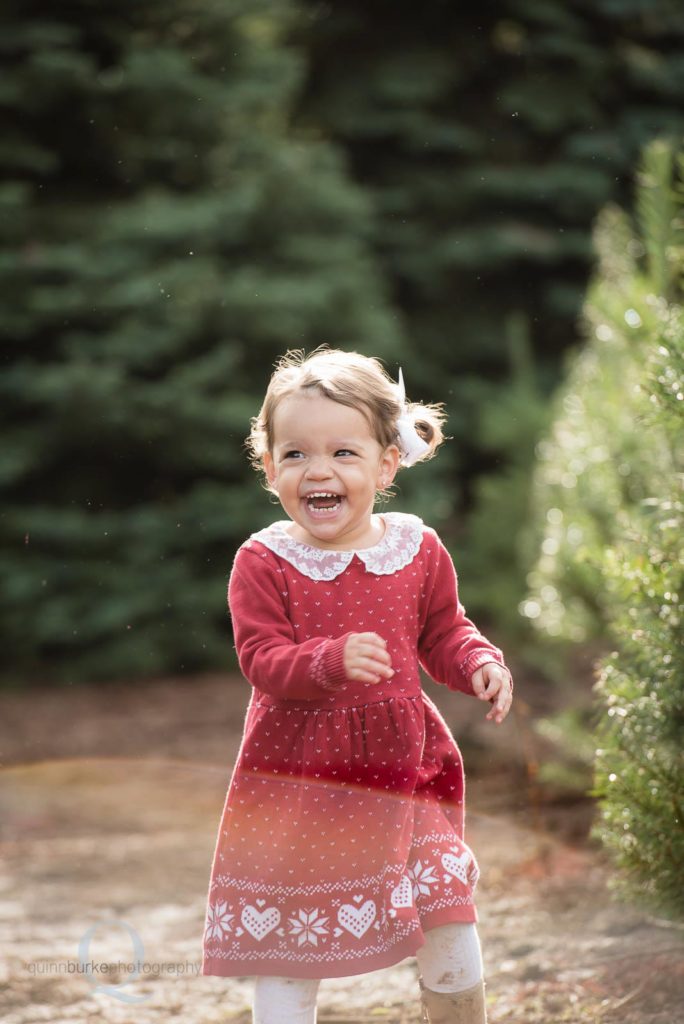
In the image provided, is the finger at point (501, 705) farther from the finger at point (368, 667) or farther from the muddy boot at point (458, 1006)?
the muddy boot at point (458, 1006)

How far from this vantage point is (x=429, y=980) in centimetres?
222

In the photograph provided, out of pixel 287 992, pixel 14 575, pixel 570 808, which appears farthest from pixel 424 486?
pixel 287 992

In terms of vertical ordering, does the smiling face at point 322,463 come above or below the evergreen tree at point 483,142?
below

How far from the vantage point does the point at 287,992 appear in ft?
6.99

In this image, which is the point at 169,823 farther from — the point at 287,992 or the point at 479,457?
the point at 479,457

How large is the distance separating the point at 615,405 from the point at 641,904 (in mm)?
1810

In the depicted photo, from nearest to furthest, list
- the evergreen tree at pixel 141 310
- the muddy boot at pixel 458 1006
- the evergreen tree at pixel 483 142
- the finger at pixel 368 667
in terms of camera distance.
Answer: the finger at pixel 368 667 < the muddy boot at pixel 458 1006 < the evergreen tree at pixel 141 310 < the evergreen tree at pixel 483 142

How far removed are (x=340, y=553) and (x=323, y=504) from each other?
0.10 meters

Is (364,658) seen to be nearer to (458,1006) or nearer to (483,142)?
(458,1006)

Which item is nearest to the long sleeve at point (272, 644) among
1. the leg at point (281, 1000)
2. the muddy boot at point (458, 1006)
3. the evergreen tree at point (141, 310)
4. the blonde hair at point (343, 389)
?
the blonde hair at point (343, 389)

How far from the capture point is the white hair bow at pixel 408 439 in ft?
7.50

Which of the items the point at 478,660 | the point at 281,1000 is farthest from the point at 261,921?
the point at 478,660

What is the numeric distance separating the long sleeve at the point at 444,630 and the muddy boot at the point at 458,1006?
598mm

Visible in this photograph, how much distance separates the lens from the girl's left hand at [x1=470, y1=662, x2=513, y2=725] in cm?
211
